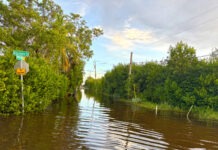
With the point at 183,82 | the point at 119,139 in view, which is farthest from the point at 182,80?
the point at 119,139

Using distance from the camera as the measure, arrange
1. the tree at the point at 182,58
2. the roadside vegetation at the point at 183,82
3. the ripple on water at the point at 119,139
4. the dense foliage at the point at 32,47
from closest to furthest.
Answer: the ripple on water at the point at 119,139 < the dense foliage at the point at 32,47 < the roadside vegetation at the point at 183,82 < the tree at the point at 182,58

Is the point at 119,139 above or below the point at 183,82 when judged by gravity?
below

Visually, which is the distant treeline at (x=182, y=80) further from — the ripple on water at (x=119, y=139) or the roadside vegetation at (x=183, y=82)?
the ripple on water at (x=119, y=139)

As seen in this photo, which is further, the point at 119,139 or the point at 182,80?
the point at 182,80

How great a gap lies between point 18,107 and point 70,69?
22331 millimetres

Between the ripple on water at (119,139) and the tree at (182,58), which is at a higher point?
the tree at (182,58)

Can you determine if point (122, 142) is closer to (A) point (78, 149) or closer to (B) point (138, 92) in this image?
(A) point (78, 149)

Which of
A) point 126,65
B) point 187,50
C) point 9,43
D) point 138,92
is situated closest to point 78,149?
point 9,43

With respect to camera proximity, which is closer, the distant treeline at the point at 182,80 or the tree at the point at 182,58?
the distant treeline at the point at 182,80

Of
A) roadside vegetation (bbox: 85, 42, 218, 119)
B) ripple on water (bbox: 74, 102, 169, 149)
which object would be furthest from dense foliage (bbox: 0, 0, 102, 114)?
roadside vegetation (bbox: 85, 42, 218, 119)

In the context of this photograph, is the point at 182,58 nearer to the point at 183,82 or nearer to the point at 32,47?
the point at 183,82

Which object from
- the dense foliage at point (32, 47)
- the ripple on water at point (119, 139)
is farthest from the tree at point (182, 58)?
the ripple on water at point (119, 139)

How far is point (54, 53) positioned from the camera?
70.9ft

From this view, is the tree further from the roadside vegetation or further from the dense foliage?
the dense foliage
